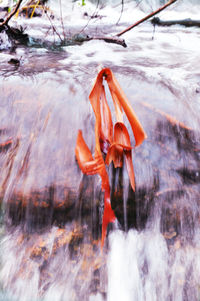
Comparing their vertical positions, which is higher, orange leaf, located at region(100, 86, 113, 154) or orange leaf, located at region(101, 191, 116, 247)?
orange leaf, located at region(100, 86, 113, 154)

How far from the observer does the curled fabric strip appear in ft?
3.13

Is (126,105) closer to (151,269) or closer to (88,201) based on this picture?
(88,201)

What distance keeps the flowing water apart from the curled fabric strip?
8 cm

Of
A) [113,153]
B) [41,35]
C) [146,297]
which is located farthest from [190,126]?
[41,35]

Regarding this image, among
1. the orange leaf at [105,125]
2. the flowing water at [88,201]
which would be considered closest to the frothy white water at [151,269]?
the flowing water at [88,201]

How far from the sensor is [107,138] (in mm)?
1059

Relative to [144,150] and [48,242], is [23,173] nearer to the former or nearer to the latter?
[48,242]

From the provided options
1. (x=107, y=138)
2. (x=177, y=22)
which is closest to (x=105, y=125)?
(x=107, y=138)

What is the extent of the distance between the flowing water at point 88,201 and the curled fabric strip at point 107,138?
0.08 m

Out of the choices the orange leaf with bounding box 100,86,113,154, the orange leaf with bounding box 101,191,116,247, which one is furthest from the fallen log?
the orange leaf with bounding box 101,191,116,247

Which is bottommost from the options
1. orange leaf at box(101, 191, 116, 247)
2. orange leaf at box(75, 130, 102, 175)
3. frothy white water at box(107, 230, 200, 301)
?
frothy white water at box(107, 230, 200, 301)

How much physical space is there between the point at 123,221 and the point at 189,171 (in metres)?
0.44

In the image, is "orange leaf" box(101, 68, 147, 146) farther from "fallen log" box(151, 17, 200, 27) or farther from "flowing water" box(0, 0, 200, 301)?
"fallen log" box(151, 17, 200, 27)

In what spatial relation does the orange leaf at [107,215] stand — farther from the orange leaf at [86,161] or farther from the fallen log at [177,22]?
the fallen log at [177,22]
